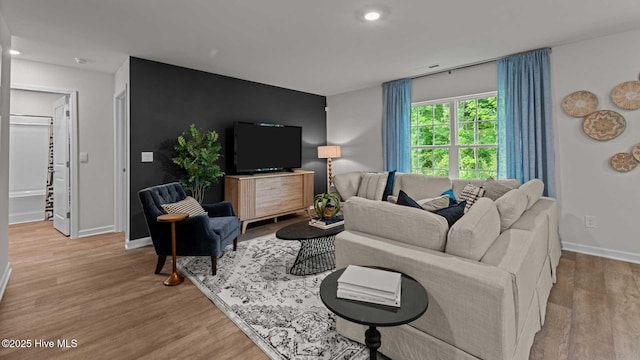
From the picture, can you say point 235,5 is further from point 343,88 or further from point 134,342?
point 343,88

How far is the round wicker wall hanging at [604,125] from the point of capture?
3.14 meters

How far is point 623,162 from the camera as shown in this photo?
313 centimetres

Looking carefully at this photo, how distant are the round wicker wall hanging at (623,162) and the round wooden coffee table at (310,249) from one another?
10.1 feet

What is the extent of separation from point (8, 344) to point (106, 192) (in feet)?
10.0

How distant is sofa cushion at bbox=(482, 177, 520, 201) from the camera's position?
10.4ft

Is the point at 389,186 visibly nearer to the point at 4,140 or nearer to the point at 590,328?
the point at 590,328

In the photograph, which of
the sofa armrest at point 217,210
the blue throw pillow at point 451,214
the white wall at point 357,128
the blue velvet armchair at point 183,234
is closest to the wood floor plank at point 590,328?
the blue throw pillow at point 451,214

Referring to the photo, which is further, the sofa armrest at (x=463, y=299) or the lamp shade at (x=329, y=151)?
the lamp shade at (x=329, y=151)

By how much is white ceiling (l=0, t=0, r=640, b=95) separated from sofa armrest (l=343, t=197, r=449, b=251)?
177 cm

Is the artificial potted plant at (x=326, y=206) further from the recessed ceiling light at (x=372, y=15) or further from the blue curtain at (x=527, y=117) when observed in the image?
the blue curtain at (x=527, y=117)

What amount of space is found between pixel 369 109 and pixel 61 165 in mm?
5113

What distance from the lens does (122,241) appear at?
159 inches

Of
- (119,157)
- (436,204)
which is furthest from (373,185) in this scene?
(119,157)

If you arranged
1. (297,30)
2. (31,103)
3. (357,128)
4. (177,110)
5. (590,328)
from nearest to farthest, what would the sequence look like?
(590,328) → (297,30) → (177,110) → (31,103) → (357,128)
